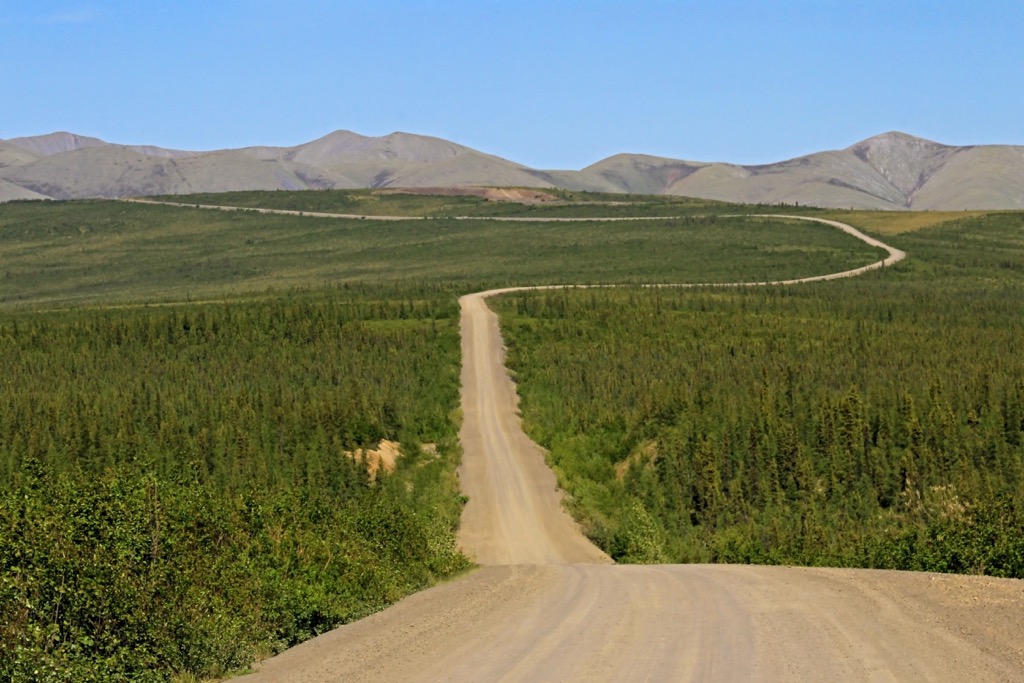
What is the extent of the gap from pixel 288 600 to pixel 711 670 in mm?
9923

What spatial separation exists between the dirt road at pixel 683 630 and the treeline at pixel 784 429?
8.83 metres

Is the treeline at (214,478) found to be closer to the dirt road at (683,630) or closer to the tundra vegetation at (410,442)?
the tundra vegetation at (410,442)

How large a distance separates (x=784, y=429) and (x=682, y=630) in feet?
165

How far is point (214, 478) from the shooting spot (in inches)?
2768

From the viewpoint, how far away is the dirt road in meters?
23.0

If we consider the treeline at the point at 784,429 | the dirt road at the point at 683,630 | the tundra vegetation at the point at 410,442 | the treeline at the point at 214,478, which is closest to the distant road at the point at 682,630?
the dirt road at the point at 683,630

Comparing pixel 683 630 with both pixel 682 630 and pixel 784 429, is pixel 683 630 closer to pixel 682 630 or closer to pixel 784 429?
pixel 682 630

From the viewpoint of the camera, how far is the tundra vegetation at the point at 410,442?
2505 centimetres

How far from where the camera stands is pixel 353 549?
3484 cm

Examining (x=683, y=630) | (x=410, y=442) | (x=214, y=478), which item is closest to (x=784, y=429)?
(x=410, y=442)

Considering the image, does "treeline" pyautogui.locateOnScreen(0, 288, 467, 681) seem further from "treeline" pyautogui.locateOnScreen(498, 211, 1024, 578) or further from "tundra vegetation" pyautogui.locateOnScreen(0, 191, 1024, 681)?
"treeline" pyautogui.locateOnScreen(498, 211, 1024, 578)

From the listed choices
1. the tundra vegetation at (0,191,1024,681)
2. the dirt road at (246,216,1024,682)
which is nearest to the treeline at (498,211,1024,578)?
the tundra vegetation at (0,191,1024,681)

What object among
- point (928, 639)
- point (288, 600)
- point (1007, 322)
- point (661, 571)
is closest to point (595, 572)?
point (661, 571)

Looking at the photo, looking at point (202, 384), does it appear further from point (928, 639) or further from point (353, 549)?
point (928, 639)
